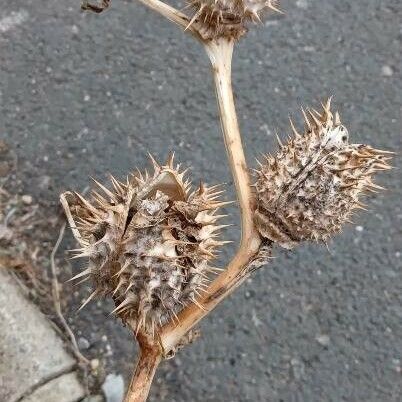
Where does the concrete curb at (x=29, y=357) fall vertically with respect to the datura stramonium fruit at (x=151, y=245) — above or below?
below

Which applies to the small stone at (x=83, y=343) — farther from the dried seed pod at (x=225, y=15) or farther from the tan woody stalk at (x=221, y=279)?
the dried seed pod at (x=225, y=15)

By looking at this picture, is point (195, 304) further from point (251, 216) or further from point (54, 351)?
point (54, 351)

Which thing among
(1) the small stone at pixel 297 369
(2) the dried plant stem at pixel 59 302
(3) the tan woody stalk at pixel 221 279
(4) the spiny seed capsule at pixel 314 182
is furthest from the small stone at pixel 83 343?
(4) the spiny seed capsule at pixel 314 182

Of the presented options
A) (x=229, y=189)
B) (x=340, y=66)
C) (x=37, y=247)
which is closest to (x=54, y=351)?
(x=37, y=247)

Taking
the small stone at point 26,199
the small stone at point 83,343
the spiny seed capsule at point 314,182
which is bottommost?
the small stone at point 83,343

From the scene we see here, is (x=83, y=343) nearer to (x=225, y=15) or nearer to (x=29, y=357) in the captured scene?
(x=29, y=357)

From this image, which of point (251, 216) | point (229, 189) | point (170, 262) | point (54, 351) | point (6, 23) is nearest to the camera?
point (170, 262)
